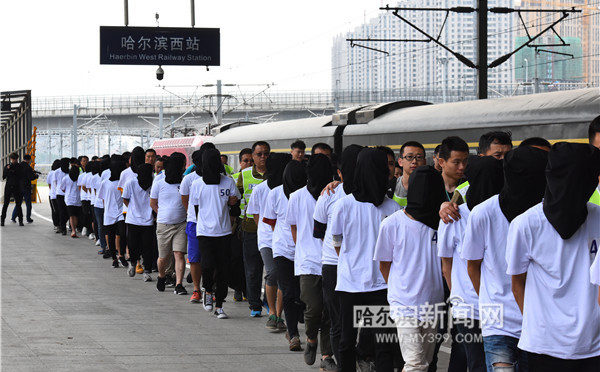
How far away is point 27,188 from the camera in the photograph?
2386 cm

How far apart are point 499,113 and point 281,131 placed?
30.0 ft

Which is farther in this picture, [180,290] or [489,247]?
[180,290]

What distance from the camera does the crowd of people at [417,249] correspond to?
399cm

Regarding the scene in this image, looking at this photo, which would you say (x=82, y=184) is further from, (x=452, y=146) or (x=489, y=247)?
(x=489, y=247)

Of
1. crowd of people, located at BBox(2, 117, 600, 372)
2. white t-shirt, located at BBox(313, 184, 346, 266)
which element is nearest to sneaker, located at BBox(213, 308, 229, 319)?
crowd of people, located at BBox(2, 117, 600, 372)

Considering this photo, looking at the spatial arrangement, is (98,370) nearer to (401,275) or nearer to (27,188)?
(401,275)

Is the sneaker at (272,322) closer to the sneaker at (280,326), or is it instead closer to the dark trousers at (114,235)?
the sneaker at (280,326)

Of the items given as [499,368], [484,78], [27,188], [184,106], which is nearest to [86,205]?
[27,188]

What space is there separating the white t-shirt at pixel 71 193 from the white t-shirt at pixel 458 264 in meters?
15.8

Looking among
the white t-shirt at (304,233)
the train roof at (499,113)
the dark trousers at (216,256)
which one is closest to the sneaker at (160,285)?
the dark trousers at (216,256)

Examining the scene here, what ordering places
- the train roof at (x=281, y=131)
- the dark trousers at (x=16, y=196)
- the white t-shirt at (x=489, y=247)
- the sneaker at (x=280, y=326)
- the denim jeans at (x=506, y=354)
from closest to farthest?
the denim jeans at (x=506, y=354) < the white t-shirt at (x=489, y=247) < the sneaker at (x=280, y=326) < the train roof at (x=281, y=131) < the dark trousers at (x=16, y=196)

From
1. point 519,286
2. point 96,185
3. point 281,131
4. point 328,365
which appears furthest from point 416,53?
point 519,286

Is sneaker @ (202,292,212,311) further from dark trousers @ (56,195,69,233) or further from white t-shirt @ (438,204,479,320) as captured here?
dark trousers @ (56,195,69,233)

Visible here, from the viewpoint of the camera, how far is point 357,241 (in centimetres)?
625
